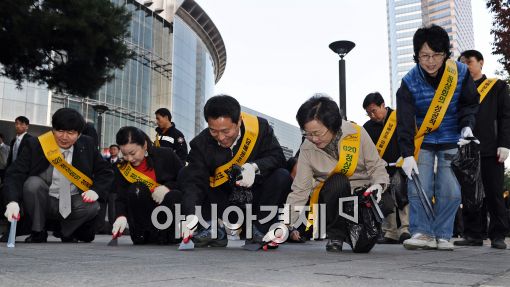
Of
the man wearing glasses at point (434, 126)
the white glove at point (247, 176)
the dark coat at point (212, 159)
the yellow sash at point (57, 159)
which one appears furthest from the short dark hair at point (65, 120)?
the man wearing glasses at point (434, 126)

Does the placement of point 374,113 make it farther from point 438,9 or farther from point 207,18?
point 438,9

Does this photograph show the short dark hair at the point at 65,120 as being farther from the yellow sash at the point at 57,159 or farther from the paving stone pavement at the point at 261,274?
the paving stone pavement at the point at 261,274

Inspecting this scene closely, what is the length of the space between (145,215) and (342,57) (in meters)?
5.39

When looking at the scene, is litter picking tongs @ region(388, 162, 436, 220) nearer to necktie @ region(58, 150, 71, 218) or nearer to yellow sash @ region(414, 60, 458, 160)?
yellow sash @ region(414, 60, 458, 160)

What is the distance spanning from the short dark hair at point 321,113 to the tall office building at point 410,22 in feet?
379

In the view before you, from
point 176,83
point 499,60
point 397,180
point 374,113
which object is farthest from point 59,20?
point 176,83

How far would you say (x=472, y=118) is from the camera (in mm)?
3613

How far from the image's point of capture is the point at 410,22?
397ft

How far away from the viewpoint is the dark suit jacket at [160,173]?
160 inches

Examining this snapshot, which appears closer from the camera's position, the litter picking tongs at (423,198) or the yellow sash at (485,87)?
the litter picking tongs at (423,198)

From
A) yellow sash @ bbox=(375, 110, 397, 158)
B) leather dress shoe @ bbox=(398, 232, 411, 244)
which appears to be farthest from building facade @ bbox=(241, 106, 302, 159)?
yellow sash @ bbox=(375, 110, 397, 158)

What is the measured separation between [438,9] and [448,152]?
124 meters

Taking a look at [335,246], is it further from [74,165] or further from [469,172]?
[74,165]

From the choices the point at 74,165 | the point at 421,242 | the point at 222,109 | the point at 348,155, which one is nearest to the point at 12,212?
the point at 74,165
